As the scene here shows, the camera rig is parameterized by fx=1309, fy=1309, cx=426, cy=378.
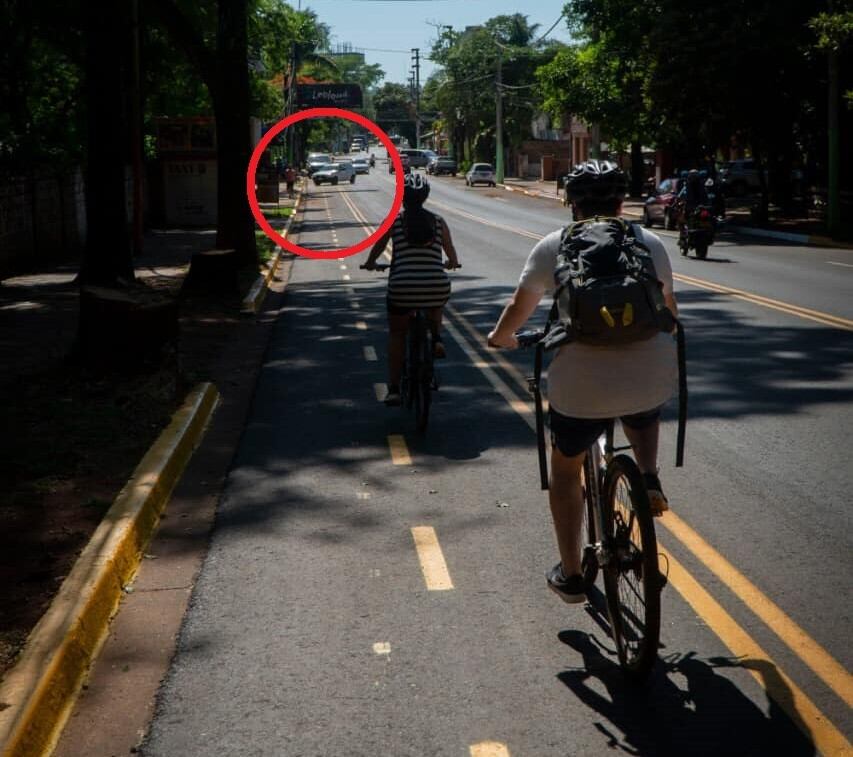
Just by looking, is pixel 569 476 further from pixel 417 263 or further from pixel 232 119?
pixel 232 119

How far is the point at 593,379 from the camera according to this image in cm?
488

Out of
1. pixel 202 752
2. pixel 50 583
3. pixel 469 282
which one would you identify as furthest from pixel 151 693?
pixel 469 282

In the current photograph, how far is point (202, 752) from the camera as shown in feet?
14.5

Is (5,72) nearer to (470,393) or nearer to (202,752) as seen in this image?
(470,393)

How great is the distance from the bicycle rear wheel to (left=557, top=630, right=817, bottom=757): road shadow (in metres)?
0.12

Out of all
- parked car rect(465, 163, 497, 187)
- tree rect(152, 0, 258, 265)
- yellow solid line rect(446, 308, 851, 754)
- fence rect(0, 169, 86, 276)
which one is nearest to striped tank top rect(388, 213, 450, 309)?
yellow solid line rect(446, 308, 851, 754)

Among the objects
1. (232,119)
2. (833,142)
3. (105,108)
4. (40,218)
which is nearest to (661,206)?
(833,142)

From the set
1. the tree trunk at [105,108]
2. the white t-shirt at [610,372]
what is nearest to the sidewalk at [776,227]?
the tree trunk at [105,108]

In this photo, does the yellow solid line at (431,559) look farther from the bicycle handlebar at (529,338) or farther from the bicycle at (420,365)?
the bicycle at (420,365)

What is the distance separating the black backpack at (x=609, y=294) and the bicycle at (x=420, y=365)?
5014 mm

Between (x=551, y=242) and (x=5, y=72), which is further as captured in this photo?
(x=5, y=72)

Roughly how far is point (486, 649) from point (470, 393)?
6.45 m

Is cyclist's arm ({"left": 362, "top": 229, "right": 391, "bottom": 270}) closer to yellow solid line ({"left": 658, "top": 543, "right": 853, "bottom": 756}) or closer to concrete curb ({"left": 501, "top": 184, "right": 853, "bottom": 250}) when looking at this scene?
yellow solid line ({"left": 658, "top": 543, "right": 853, "bottom": 756})

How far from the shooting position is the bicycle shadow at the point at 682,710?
4.37 m
